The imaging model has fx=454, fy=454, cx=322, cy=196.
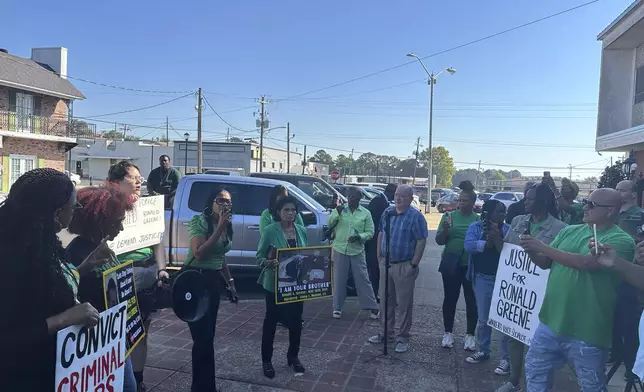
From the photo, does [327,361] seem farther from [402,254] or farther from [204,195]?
[204,195]

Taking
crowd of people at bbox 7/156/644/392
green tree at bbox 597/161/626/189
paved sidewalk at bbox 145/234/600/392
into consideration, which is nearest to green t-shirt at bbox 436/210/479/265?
crowd of people at bbox 7/156/644/392

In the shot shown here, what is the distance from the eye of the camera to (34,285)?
186 cm

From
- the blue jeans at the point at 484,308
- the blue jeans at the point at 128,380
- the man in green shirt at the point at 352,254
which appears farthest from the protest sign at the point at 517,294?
the blue jeans at the point at 128,380

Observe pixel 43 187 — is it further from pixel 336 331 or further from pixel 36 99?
pixel 36 99

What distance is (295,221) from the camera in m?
4.79

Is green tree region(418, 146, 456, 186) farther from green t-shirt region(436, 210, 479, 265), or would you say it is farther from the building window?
green t-shirt region(436, 210, 479, 265)

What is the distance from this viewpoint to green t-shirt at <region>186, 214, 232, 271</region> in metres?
3.82

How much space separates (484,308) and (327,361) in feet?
5.75

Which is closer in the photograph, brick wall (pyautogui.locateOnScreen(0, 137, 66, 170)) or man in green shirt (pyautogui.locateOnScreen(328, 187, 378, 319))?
man in green shirt (pyautogui.locateOnScreen(328, 187, 378, 319))

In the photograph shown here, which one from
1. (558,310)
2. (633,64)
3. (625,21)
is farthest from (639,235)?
(633,64)

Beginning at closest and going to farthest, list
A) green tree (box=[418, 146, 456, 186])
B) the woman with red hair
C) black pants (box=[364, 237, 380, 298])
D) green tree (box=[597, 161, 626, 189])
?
1. the woman with red hair
2. black pants (box=[364, 237, 380, 298])
3. green tree (box=[597, 161, 626, 189])
4. green tree (box=[418, 146, 456, 186])

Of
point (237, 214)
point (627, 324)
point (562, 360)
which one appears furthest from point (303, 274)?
point (237, 214)

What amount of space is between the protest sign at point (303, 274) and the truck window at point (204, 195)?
10.7 feet

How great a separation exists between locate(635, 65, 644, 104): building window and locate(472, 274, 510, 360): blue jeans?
15398mm
